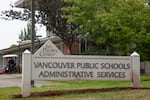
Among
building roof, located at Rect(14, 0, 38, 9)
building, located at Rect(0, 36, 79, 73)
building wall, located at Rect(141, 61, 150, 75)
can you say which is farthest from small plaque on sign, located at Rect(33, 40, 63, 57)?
building roof, located at Rect(14, 0, 38, 9)

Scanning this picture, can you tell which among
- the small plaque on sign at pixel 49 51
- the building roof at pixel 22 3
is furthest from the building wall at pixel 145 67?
the building roof at pixel 22 3

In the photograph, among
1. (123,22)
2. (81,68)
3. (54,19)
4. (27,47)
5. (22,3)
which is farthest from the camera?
(27,47)

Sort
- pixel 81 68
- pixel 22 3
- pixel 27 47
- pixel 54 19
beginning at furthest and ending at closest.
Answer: pixel 27 47
pixel 22 3
pixel 54 19
pixel 81 68

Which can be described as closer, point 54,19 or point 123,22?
point 123,22

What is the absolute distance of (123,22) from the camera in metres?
26.9

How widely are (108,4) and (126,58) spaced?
13584 mm

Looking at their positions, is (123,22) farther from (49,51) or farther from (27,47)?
(27,47)

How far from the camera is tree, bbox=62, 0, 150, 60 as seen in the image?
26828mm

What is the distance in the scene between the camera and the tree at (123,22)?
26.8m

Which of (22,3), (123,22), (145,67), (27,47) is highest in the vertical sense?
(22,3)

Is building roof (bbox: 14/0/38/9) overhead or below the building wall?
overhead

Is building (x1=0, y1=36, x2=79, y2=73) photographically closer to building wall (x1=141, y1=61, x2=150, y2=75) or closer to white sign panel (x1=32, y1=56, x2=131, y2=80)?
building wall (x1=141, y1=61, x2=150, y2=75)

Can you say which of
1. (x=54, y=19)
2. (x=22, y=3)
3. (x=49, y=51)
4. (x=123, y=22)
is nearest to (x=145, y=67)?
(x=123, y=22)

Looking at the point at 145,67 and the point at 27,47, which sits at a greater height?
the point at 27,47
